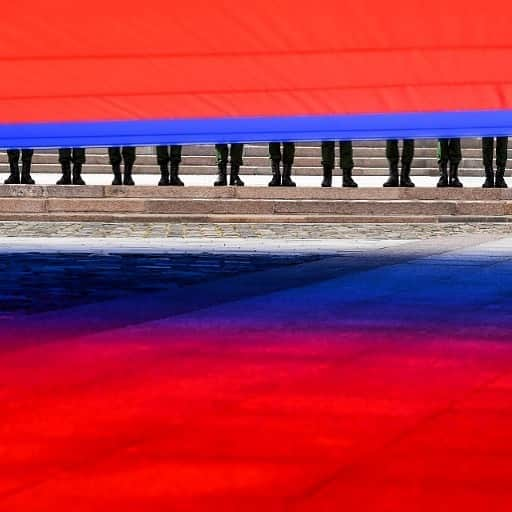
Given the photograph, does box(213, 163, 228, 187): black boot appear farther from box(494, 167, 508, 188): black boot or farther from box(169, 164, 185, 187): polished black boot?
box(494, 167, 508, 188): black boot

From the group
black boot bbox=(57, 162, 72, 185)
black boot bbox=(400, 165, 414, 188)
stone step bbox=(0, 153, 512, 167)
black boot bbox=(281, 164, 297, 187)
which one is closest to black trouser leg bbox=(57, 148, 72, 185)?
black boot bbox=(57, 162, 72, 185)

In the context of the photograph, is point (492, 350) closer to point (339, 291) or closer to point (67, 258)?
point (339, 291)

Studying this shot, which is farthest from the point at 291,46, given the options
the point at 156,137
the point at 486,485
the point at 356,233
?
the point at 356,233

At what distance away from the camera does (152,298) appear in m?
8.34

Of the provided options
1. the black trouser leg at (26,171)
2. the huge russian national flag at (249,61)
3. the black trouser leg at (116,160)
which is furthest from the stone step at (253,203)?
the huge russian national flag at (249,61)

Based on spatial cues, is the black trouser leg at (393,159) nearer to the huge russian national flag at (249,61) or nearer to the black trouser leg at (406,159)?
the black trouser leg at (406,159)

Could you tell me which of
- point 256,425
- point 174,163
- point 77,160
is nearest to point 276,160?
point 174,163

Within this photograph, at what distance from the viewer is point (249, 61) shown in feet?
21.5

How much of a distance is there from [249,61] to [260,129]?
4482 millimetres

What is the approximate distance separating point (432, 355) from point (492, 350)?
30 centimetres

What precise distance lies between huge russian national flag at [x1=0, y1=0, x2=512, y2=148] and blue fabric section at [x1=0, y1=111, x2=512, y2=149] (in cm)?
9

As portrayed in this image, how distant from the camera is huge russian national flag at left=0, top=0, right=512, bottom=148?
5371 millimetres

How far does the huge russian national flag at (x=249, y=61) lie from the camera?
5.37 m

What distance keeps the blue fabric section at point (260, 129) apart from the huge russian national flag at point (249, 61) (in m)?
0.09
